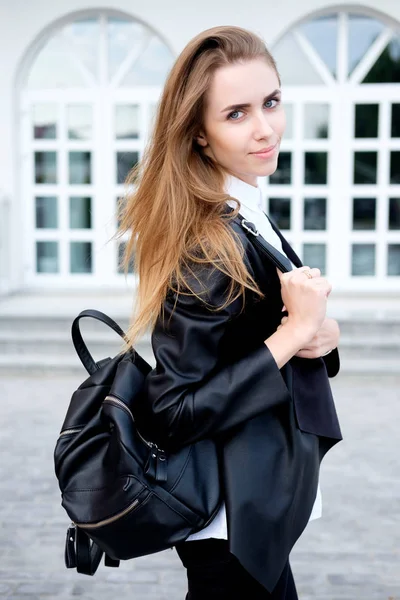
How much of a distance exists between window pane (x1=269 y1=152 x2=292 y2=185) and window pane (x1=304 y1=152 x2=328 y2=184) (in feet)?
0.67

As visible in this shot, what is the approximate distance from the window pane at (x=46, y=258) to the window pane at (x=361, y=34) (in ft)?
14.3

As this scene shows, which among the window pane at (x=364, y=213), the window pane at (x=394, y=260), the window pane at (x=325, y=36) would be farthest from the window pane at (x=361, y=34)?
the window pane at (x=394, y=260)

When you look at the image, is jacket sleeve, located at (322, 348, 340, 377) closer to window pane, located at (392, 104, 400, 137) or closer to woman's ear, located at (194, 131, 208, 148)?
woman's ear, located at (194, 131, 208, 148)

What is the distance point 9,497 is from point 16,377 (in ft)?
9.60

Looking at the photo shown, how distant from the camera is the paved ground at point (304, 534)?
3.02 m

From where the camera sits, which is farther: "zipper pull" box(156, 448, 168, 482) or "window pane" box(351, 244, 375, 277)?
"window pane" box(351, 244, 375, 277)

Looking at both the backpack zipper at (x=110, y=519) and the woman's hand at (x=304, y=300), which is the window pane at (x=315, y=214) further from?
the backpack zipper at (x=110, y=519)

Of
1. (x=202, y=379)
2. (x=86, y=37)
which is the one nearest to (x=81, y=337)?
(x=202, y=379)

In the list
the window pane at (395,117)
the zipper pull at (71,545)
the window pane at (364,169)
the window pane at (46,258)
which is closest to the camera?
the zipper pull at (71,545)

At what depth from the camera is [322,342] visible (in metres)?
1.46

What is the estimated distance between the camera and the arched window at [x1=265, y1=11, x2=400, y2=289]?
878 cm

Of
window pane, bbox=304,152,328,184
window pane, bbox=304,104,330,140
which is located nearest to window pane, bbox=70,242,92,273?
window pane, bbox=304,152,328,184

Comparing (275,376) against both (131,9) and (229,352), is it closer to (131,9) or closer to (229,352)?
(229,352)

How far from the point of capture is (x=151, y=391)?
4.22 ft
